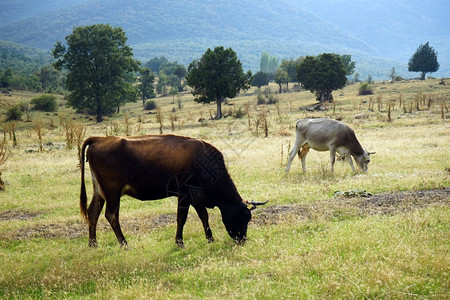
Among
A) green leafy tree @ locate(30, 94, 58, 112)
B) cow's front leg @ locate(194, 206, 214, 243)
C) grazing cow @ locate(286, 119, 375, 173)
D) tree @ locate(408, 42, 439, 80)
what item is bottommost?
cow's front leg @ locate(194, 206, 214, 243)

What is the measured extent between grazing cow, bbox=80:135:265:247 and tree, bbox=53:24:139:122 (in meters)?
52.7

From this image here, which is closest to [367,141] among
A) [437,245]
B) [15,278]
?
[437,245]

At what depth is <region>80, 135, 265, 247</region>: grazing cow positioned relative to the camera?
328 inches

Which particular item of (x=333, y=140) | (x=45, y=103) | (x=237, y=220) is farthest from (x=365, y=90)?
(x=237, y=220)

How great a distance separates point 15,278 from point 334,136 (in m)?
12.5

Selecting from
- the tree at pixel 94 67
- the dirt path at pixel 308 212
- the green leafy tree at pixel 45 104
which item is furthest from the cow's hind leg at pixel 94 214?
the green leafy tree at pixel 45 104

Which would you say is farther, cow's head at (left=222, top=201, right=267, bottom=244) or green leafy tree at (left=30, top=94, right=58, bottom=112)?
green leafy tree at (left=30, top=94, right=58, bottom=112)

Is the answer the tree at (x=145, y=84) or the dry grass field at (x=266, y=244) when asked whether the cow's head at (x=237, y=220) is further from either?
the tree at (x=145, y=84)

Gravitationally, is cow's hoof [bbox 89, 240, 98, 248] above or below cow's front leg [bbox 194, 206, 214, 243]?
below

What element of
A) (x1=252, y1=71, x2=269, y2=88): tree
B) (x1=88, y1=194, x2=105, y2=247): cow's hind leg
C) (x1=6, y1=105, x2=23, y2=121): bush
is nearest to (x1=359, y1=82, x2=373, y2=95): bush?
(x1=252, y1=71, x2=269, y2=88): tree

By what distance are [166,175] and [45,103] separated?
6828 centimetres

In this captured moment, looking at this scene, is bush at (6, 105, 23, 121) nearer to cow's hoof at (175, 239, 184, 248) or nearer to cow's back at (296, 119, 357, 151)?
cow's back at (296, 119, 357, 151)

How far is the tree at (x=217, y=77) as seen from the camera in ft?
173

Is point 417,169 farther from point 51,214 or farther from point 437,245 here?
point 51,214
